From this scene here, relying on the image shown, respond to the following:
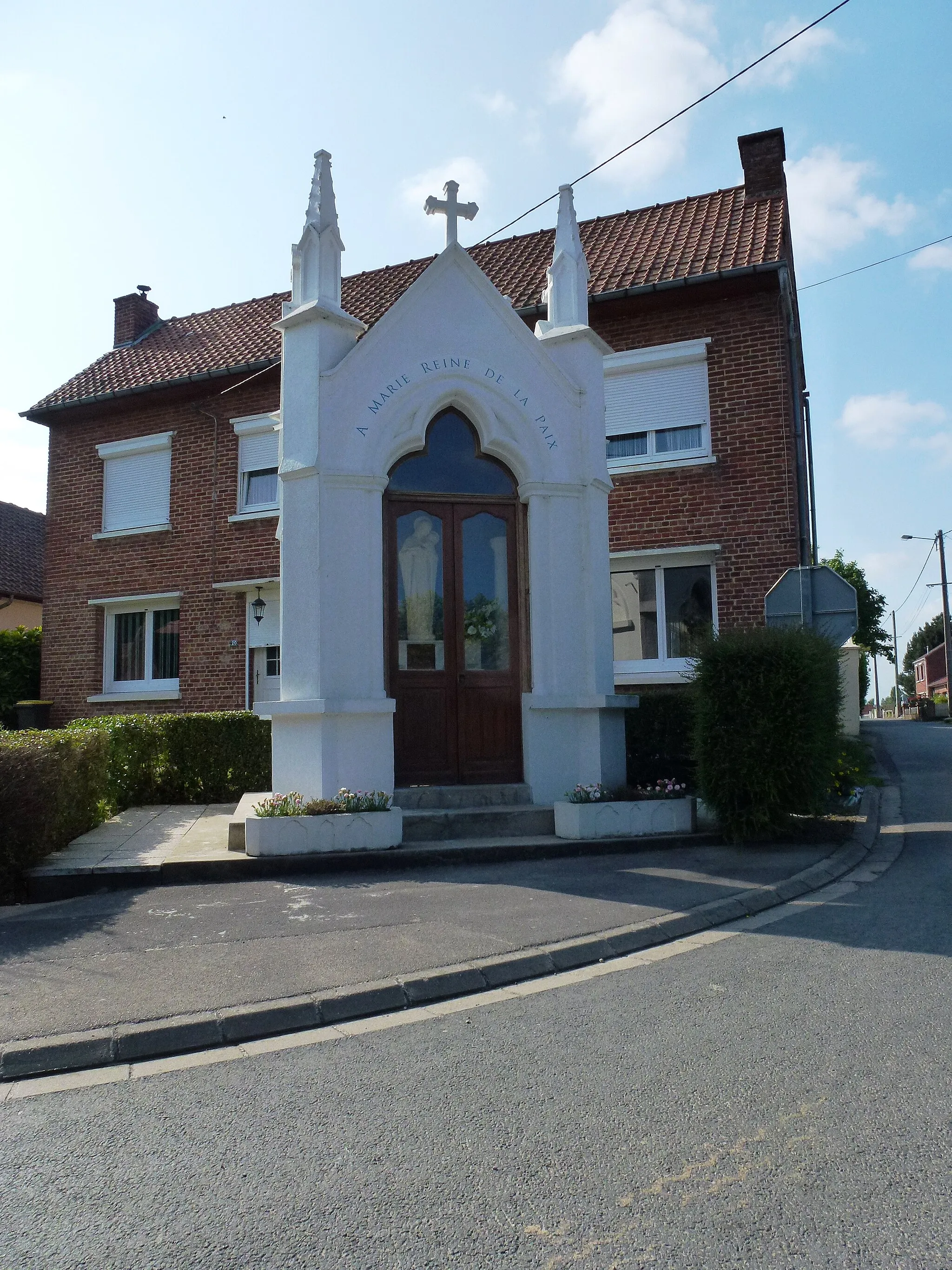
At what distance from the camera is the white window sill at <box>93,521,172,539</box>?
18.1m

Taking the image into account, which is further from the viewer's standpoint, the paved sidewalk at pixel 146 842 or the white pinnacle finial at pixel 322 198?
the white pinnacle finial at pixel 322 198

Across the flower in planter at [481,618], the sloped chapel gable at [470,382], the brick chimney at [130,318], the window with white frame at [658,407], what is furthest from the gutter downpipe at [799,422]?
the brick chimney at [130,318]

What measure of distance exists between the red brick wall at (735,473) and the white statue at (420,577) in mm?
5775

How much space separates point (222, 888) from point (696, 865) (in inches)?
144

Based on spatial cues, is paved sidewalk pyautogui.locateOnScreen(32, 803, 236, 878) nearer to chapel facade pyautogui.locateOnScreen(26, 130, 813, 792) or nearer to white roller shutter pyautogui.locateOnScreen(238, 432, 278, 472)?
chapel facade pyautogui.locateOnScreen(26, 130, 813, 792)

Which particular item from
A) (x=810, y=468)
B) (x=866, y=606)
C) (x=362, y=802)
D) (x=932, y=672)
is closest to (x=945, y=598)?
(x=866, y=606)

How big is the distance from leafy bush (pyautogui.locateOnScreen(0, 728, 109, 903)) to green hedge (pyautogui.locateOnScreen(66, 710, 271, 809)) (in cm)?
188

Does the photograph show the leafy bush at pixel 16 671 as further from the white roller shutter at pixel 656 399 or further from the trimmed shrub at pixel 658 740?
the trimmed shrub at pixel 658 740

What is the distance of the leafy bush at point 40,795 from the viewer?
7.32 metres

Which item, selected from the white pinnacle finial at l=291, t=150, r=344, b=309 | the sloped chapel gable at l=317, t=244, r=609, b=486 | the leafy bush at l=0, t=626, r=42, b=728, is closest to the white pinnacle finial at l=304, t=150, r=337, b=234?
the white pinnacle finial at l=291, t=150, r=344, b=309

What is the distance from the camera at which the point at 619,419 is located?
15398 millimetres

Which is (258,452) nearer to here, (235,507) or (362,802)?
(235,507)

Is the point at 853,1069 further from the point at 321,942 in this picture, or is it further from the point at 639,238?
the point at 639,238

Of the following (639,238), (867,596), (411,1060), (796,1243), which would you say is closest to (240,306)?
(639,238)
